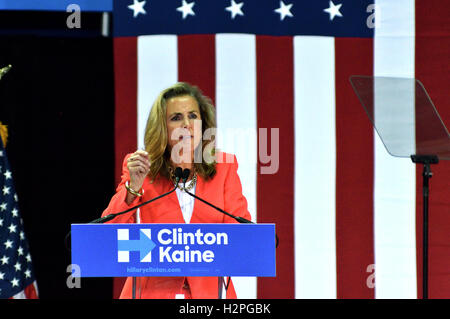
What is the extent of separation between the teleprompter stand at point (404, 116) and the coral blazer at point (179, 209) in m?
0.72

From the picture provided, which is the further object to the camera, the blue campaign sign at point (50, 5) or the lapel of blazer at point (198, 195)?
the blue campaign sign at point (50, 5)

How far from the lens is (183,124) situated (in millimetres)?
2283

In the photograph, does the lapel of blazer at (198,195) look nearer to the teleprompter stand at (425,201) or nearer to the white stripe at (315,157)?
the teleprompter stand at (425,201)

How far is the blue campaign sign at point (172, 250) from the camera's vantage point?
1.69 meters

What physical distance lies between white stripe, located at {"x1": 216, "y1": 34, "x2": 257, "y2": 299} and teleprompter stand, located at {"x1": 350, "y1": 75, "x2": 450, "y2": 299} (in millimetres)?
818

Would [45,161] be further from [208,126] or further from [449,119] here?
[449,119]

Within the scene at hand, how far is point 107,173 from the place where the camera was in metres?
3.32

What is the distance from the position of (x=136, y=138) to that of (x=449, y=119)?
69.3 inches

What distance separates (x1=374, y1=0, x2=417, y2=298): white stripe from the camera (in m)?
3.28
